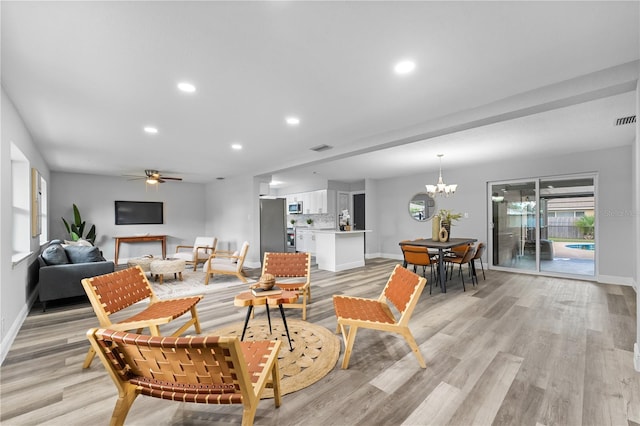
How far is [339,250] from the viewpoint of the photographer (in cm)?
630

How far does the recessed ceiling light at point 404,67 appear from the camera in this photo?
2.20 meters

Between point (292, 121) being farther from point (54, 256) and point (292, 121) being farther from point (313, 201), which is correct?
point (313, 201)

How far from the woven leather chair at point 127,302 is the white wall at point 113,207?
6558mm

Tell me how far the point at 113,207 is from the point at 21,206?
457cm

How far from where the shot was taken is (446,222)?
5395 millimetres

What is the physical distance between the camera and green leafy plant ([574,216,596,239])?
527cm

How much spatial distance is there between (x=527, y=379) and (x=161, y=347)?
2.58 m

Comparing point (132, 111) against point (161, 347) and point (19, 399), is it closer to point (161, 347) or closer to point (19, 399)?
point (19, 399)

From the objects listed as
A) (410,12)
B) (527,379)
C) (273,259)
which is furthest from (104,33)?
(527,379)

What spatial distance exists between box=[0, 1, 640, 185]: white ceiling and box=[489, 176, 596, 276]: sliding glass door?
1562 millimetres

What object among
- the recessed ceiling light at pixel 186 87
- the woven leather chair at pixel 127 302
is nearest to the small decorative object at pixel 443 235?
the woven leather chair at pixel 127 302

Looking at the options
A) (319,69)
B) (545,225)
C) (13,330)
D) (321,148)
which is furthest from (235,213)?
(545,225)

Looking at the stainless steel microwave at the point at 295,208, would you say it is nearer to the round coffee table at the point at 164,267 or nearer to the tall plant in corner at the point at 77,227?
the round coffee table at the point at 164,267

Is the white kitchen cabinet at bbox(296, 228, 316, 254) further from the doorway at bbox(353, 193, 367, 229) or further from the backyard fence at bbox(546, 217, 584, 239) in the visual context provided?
the backyard fence at bbox(546, 217, 584, 239)
